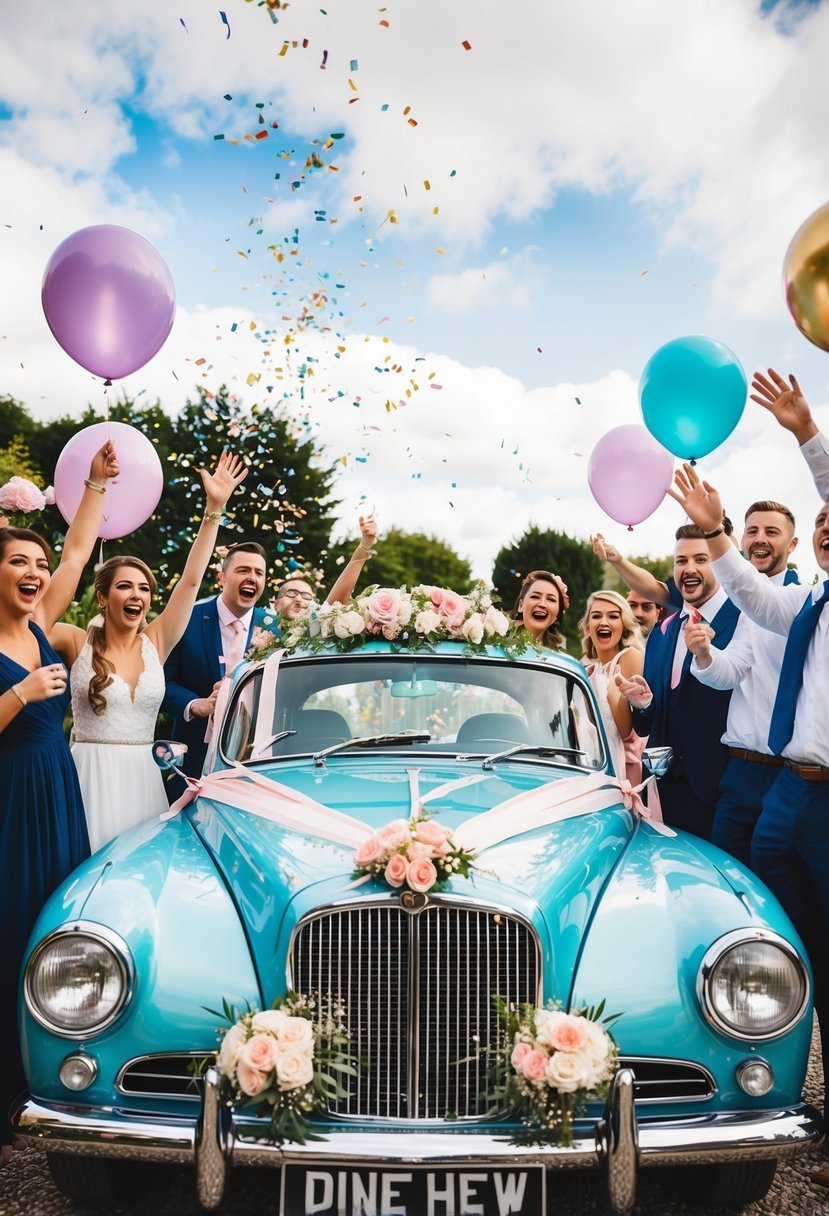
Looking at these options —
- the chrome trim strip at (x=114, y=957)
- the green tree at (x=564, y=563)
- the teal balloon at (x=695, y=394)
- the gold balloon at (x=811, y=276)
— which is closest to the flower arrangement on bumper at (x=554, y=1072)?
the chrome trim strip at (x=114, y=957)

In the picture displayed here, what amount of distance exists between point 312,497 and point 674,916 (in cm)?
2785

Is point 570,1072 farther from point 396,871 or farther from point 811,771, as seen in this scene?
point 811,771

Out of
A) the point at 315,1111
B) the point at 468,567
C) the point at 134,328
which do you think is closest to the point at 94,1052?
the point at 315,1111

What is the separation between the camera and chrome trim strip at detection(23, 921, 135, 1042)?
2979mm

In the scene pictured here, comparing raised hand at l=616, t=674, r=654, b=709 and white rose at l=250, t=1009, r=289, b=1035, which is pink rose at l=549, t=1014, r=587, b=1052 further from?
raised hand at l=616, t=674, r=654, b=709

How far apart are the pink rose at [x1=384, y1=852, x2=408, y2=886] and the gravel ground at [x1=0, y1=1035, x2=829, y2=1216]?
1289 mm

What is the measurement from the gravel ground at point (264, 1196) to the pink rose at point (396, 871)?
1.29 meters

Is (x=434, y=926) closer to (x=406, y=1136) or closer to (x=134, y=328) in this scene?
(x=406, y=1136)

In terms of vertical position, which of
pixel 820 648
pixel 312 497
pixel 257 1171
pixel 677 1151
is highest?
pixel 312 497

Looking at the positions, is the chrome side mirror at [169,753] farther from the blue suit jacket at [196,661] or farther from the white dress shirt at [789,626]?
the white dress shirt at [789,626]

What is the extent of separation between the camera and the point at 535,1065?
9.41 ft

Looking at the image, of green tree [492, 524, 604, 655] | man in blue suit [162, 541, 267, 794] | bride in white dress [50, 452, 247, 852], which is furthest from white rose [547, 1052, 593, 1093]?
green tree [492, 524, 604, 655]

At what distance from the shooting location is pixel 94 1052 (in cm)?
298

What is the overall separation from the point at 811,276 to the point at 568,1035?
377 centimetres
